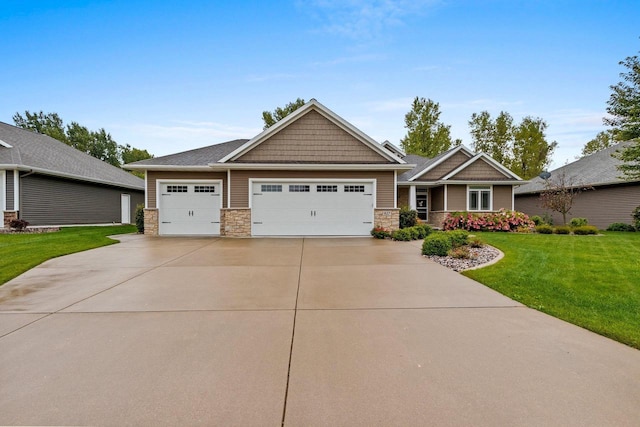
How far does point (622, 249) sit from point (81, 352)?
12445mm

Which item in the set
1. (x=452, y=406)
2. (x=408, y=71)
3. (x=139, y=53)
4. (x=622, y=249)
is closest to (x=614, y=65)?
(x=408, y=71)

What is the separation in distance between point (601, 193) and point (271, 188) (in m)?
19.2

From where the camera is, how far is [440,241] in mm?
7695

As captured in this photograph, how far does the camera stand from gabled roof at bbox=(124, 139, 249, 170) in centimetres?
1292

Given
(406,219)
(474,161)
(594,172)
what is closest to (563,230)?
(474,161)

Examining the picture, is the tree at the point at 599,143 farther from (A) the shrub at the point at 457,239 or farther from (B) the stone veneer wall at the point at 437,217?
(A) the shrub at the point at 457,239

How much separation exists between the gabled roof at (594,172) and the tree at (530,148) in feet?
26.5

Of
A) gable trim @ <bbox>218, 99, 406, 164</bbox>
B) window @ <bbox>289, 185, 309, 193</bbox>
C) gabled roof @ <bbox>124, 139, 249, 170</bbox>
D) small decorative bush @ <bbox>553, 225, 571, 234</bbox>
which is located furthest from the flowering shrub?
gabled roof @ <bbox>124, 139, 249, 170</bbox>

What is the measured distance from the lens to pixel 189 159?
13812 millimetres

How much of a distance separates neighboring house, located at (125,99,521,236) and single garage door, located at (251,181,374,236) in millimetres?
43

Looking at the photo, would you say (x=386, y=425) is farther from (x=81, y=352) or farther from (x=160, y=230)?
(x=160, y=230)


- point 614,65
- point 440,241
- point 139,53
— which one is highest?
point 139,53

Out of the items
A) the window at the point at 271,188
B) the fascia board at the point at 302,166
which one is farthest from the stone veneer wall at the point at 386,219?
the window at the point at 271,188

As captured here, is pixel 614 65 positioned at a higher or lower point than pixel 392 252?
higher
